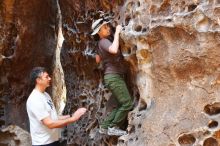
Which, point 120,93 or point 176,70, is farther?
point 120,93

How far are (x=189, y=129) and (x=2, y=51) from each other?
2.84 m

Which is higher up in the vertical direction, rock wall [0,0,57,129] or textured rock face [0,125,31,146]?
rock wall [0,0,57,129]

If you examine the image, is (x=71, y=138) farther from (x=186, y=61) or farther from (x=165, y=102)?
(x=186, y=61)

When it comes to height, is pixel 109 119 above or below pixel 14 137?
above

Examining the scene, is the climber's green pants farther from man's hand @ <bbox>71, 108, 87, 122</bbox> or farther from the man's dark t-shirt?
man's hand @ <bbox>71, 108, 87, 122</bbox>

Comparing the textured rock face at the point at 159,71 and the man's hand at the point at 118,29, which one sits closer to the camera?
the textured rock face at the point at 159,71

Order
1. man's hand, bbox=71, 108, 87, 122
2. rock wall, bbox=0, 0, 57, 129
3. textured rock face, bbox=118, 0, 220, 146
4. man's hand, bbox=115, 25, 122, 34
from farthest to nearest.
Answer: rock wall, bbox=0, 0, 57, 129 < man's hand, bbox=115, 25, 122, 34 < man's hand, bbox=71, 108, 87, 122 < textured rock face, bbox=118, 0, 220, 146

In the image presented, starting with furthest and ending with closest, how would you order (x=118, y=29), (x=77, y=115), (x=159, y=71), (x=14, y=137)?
(x=14, y=137) → (x=118, y=29) → (x=77, y=115) → (x=159, y=71)

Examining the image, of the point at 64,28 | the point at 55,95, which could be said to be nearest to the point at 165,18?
the point at 64,28

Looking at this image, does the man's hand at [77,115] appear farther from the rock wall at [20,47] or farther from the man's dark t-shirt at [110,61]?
the rock wall at [20,47]

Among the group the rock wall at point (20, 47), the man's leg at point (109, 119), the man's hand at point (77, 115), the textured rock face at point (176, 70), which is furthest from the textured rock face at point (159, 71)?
the rock wall at point (20, 47)

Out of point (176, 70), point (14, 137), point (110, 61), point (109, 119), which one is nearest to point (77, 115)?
point (109, 119)

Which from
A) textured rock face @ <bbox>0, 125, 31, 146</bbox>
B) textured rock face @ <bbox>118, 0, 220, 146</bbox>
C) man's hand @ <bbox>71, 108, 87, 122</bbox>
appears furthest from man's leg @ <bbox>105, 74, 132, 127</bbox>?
textured rock face @ <bbox>0, 125, 31, 146</bbox>

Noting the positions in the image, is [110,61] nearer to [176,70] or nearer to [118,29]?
[118,29]
